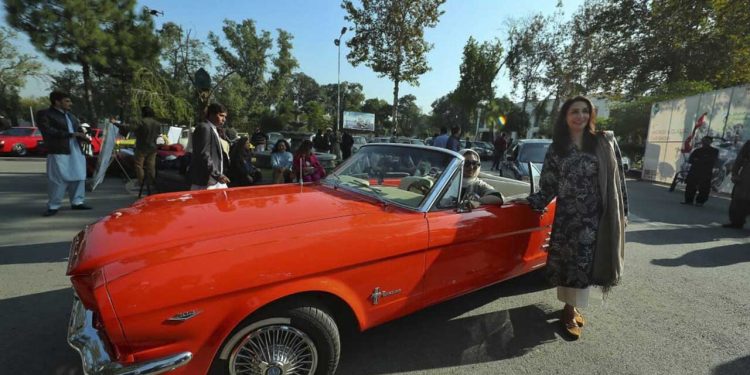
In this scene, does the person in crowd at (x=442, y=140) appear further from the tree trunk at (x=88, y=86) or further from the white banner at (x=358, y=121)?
the white banner at (x=358, y=121)

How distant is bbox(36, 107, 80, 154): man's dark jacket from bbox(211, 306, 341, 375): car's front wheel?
5.53 metres

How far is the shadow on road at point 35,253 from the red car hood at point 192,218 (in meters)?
2.31

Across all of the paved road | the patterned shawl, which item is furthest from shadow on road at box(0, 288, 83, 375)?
the patterned shawl

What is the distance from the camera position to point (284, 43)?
42.0 metres

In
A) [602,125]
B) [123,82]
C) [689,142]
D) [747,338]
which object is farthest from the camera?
[602,125]

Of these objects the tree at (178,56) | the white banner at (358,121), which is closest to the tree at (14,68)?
the tree at (178,56)

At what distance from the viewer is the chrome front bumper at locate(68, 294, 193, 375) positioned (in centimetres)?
159

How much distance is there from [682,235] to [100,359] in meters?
7.86

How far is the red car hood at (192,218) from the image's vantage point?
74.0 inches

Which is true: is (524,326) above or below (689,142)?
below

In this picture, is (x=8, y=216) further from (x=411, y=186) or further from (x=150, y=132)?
(x=411, y=186)

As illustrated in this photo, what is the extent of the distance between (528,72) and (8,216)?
31.7 meters

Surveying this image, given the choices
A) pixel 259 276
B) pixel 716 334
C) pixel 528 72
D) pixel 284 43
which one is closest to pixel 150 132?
pixel 259 276

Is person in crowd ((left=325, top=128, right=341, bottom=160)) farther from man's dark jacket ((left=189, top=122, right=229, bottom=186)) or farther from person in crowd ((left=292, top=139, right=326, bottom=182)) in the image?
man's dark jacket ((left=189, top=122, right=229, bottom=186))
